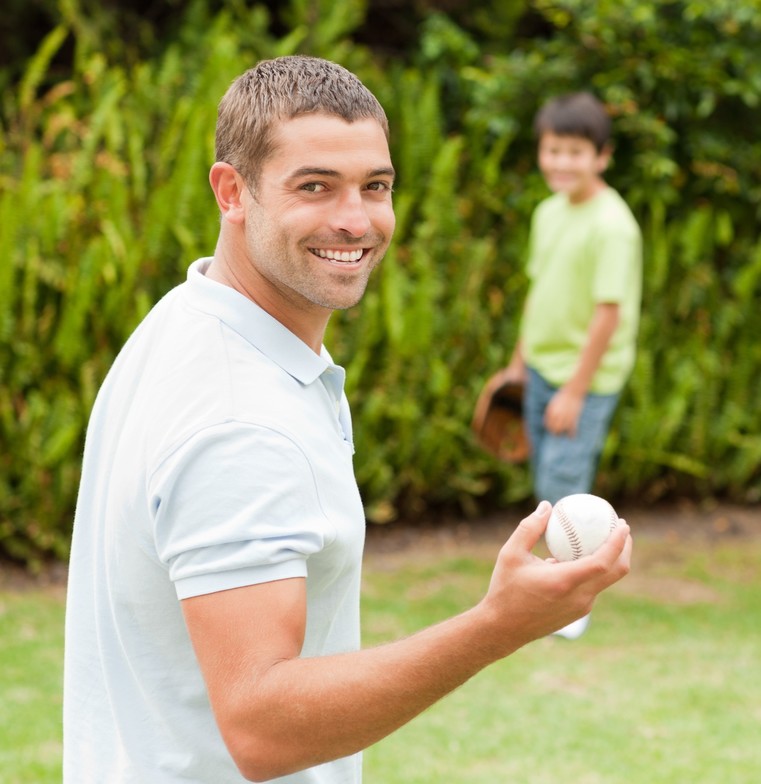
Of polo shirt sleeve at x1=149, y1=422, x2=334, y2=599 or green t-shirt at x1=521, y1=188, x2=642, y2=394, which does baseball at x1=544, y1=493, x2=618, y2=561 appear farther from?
green t-shirt at x1=521, y1=188, x2=642, y2=394

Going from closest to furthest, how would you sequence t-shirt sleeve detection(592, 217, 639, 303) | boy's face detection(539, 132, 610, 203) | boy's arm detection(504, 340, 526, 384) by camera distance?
t-shirt sleeve detection(592, 217, 639, 303), boy's face detection(539, 132, 610, 203), boy's arm detection(504, 340, 526, 384)

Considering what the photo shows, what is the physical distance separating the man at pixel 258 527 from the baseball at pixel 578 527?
40 centimetres

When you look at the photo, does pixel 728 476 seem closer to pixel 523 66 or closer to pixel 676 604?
pixel 676 604

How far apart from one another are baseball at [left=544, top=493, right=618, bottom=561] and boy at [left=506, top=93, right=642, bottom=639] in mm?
3195

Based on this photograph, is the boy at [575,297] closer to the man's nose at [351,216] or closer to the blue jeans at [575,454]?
the blue jeans at [575,454]

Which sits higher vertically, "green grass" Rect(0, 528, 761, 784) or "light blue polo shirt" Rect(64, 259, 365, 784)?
"light blue polo shirt" Rect(64, 259, 365, 784)

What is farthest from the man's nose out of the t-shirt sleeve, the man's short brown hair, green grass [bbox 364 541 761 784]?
the t-shirt sleeve

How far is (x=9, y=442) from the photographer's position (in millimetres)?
6043

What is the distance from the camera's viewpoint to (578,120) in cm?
545

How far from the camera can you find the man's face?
5.54ft

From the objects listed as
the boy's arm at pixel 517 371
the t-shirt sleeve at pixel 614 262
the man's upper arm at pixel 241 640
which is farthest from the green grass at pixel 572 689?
the man's upper arm at pixel 241 640

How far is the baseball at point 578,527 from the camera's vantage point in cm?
209

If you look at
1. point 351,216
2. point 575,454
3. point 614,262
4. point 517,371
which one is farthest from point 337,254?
point 517,371

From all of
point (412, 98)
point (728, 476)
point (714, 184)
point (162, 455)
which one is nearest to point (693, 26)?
point (714, 184)
